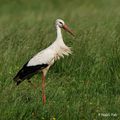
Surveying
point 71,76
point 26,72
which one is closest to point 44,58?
point 26,72

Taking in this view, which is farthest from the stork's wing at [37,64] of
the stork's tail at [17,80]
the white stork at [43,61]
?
the stork's tail at [17,80]

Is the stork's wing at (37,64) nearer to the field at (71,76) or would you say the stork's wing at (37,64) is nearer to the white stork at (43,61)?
the white stork at (43,61)

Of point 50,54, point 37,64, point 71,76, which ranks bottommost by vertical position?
point 71,76

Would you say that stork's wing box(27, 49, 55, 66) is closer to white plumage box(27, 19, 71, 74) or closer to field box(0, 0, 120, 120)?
white plumage box(27, 19, 71, 74)

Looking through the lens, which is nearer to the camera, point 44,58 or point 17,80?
point 17,80

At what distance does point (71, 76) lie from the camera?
7.52 m

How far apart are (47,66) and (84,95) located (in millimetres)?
950

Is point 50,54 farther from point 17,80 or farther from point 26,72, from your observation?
point 17,80

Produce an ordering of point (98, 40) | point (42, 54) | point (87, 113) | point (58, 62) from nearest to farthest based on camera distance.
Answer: point (87, 113) → point (42, 54) → point (58, 62) → point (98, 40)

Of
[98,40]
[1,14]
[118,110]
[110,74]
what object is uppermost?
[1,14]

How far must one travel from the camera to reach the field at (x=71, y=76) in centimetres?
583

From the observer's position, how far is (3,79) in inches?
273

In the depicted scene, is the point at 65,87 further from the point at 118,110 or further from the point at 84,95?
the point at 118,110

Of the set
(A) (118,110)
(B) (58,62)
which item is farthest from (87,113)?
(B) (58,62)
